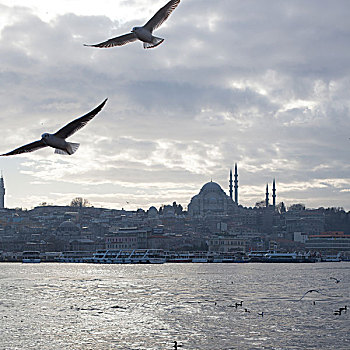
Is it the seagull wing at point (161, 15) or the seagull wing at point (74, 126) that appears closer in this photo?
the seagull wing at point (74, 126)

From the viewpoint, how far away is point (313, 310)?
3009 centimetres

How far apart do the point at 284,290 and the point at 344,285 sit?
7.62 metres

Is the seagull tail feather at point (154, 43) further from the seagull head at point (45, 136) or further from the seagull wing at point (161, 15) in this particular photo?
the seagull head at point (45, 136)

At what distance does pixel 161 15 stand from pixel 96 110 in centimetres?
127

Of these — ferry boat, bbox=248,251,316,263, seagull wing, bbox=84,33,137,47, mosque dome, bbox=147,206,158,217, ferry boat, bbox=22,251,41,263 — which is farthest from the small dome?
seagull wing, bbox=84,33,137,47

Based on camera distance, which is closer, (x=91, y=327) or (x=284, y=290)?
(x=91, y=327)

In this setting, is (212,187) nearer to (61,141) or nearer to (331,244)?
(331,244)

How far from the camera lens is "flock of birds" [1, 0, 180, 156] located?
5.20 m

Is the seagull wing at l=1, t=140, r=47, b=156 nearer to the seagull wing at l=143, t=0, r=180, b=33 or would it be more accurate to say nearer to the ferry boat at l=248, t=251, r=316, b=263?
the seagull wing at l=143, t=0, r=180, b=33

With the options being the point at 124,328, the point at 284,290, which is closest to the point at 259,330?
the point at 124,328

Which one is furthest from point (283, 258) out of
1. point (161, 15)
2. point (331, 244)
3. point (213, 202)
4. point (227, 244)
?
point (161, 15)

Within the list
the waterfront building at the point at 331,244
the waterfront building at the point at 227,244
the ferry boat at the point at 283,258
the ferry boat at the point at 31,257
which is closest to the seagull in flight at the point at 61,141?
the ferry boat at the point at 283,258

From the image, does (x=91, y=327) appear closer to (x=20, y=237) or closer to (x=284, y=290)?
(x=284, y=290)

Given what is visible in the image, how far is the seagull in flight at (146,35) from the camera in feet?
18.5
